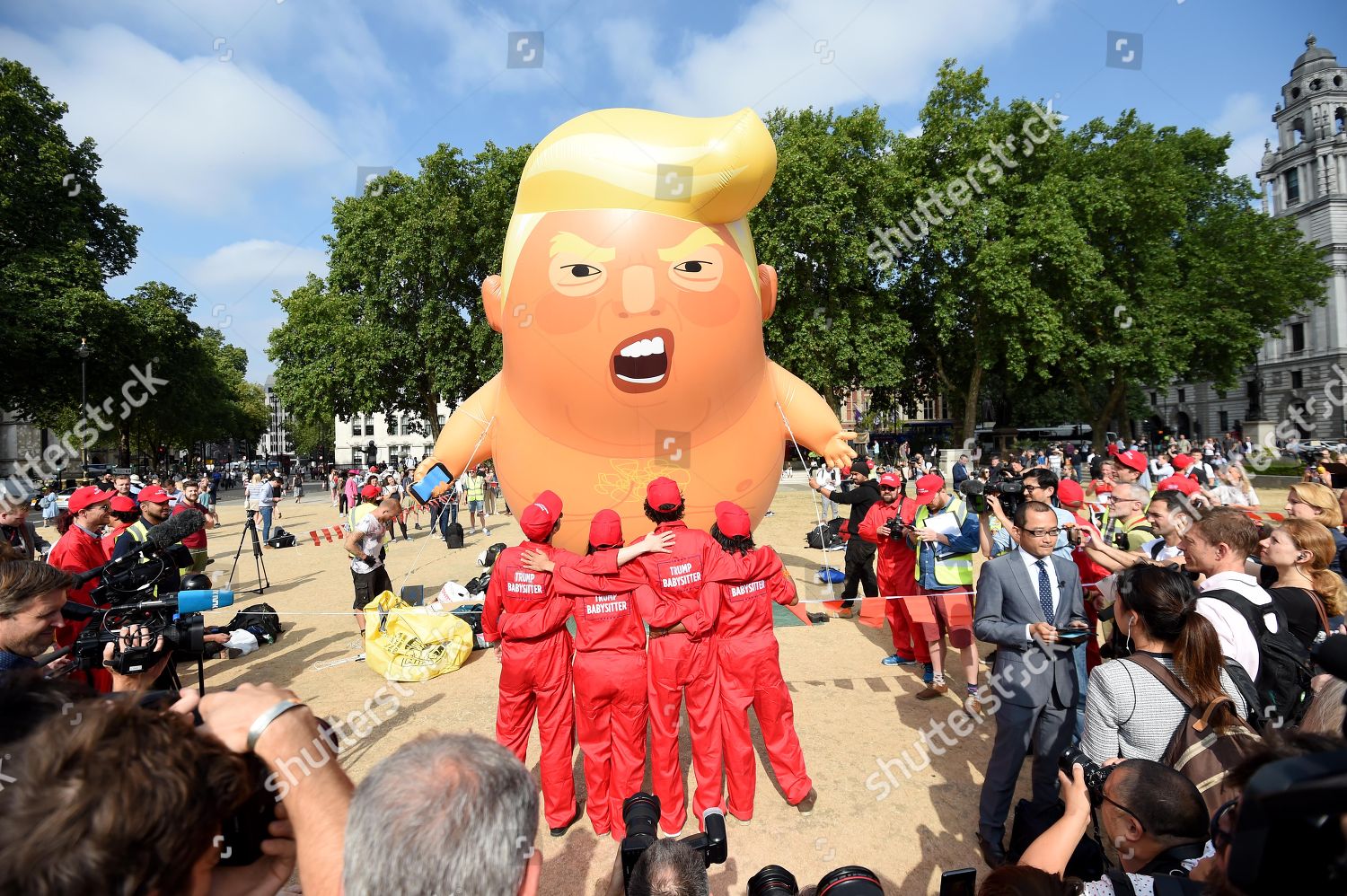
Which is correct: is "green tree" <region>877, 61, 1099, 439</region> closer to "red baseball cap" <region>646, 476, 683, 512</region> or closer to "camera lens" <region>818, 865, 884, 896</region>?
"red baseball cap" <region>646, 476, 683, 512</region>

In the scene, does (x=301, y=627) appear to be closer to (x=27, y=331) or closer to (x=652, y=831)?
(x=652, y=831)

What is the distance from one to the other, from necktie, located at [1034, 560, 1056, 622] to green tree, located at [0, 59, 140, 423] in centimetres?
2735

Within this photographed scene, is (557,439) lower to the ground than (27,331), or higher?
lower

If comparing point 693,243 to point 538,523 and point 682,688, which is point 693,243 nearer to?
point 538,523

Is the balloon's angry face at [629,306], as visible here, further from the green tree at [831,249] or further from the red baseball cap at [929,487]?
the green tree at [831,249]

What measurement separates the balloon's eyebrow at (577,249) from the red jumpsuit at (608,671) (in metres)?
2.34

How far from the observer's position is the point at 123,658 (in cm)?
275

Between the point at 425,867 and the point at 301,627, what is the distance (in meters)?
9.07

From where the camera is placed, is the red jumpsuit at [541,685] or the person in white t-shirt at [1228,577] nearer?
the person in white t-shirt at [1228,577]

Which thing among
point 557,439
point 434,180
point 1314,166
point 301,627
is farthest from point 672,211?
point 1314,166

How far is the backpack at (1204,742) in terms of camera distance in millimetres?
2256

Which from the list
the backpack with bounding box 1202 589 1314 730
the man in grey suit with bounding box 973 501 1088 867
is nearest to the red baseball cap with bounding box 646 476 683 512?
the man in grey suit with bounding box 973 501 1088 867

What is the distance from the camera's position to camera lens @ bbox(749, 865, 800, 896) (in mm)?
1926

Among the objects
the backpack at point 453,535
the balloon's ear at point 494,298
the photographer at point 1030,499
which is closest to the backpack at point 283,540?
the backpack at point 453,535
